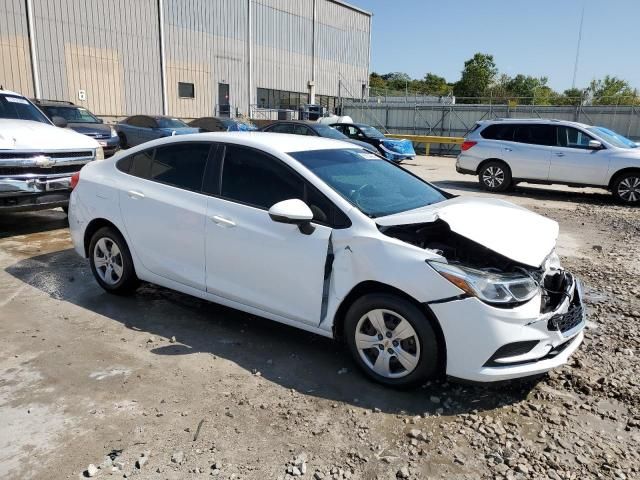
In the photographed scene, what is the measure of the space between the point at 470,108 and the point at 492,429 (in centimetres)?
2662

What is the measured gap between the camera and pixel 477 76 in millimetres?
75188

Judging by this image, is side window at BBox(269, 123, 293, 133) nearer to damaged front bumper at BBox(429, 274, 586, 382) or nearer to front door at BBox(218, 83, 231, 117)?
Result: damaged front bumper at BBox(429, 274, 586, 382)

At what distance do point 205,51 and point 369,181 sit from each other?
96.2 feet

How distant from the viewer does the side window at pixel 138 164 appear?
187 inches

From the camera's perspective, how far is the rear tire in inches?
505

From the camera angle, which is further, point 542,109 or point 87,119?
point 542,109

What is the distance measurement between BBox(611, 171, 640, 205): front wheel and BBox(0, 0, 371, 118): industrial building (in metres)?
23.2

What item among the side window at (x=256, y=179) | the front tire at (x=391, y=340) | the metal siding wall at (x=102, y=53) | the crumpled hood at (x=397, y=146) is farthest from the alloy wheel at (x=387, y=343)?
the metal siding wall at (x=102, y=53)

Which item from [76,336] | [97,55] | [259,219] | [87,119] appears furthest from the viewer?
[97,55]

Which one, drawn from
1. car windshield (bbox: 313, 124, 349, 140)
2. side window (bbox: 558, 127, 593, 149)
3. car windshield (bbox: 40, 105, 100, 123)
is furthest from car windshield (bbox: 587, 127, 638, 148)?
car windshield (bbox: 40, 105, 100, 123)

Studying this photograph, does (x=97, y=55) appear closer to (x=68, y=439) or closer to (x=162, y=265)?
(x=162, y=265)

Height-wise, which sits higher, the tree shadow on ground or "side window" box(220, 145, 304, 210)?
"side window" box(220, 145, 304, 210)

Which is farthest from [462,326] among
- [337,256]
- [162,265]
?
[162,265]

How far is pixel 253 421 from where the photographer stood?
3111mm
